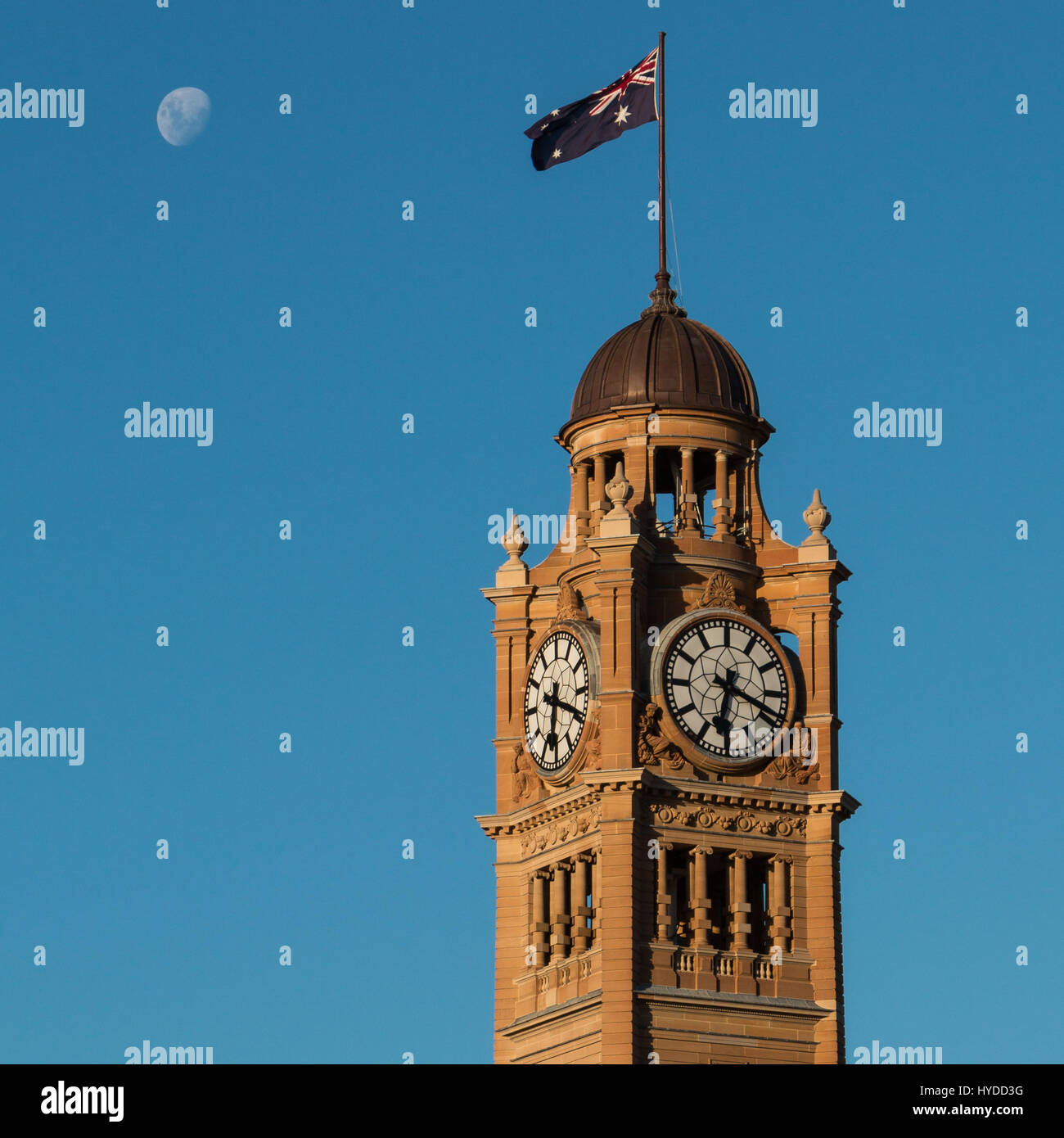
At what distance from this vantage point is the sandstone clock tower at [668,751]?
128625mm

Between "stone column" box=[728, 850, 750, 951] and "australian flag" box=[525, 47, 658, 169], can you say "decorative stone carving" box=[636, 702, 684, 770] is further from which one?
"australian flag" box=[525, 47, 658, 169]

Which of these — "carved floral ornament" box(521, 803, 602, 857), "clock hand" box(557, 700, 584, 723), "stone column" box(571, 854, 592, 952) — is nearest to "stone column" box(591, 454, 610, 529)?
"clock hand" box(557, 700, 584, 723)

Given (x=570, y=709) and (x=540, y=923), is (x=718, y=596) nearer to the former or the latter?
(x=570, y=709)

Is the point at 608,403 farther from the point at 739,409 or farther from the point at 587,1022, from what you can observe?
the point at 587,1022

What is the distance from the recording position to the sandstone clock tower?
422 ft

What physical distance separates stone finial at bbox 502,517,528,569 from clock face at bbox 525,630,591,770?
176 inches

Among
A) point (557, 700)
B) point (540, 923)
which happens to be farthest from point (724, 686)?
point (540, 923)

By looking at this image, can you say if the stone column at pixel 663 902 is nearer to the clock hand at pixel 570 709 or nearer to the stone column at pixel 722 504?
the clock hand at pixel 570 709

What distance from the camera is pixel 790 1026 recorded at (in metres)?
130

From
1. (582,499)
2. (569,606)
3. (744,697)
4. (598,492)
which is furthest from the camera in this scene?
(582,499)

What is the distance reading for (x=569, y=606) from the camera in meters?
133

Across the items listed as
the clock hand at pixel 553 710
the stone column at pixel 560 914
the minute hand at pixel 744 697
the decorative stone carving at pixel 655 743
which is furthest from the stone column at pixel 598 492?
the stone column at pixel 560 914

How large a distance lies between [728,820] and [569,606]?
371 inches
